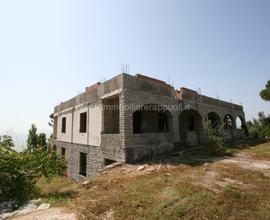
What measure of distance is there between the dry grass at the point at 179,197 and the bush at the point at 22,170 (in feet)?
5.72

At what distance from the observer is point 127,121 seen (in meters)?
10.2

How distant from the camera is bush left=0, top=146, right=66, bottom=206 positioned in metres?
6.10

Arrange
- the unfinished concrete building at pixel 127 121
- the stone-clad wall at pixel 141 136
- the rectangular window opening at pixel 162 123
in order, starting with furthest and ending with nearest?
1. the rectangular window opening at pixel 162 123
2. the unfinished concrete building at pixel 127 121
3. the stone-clad wall at pixel 141 136

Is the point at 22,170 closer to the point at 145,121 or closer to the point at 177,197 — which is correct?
the point at 177,197

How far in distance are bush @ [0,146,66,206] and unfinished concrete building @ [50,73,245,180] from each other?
3.98m

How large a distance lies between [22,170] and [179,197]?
5523 millimetres

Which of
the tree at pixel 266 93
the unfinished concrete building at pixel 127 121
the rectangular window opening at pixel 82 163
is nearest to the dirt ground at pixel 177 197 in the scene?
the unfinished concrete building at pixel 127 121

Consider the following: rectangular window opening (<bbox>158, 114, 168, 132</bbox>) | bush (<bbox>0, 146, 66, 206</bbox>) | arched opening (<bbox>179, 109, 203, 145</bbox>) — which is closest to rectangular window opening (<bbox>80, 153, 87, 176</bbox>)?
rectangular window opening (<bbox>158, 114, 168, 132</bbox>)

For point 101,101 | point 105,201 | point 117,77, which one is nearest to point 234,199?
point 105,201

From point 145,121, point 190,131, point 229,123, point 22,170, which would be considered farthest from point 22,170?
point 229,123

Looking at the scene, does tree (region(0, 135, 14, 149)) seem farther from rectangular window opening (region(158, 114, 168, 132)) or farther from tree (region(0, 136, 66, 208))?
rectangular window opening (region(158, 114, 168, 132))

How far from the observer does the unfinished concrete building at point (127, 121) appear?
34.1 ft

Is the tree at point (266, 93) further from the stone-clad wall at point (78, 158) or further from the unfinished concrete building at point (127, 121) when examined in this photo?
the stone-clad wall at point (78, 158)

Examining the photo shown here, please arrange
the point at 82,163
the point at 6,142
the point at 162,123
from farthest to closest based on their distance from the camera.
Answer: the point at 162,123
the point at 82,163
the point at 6,142
